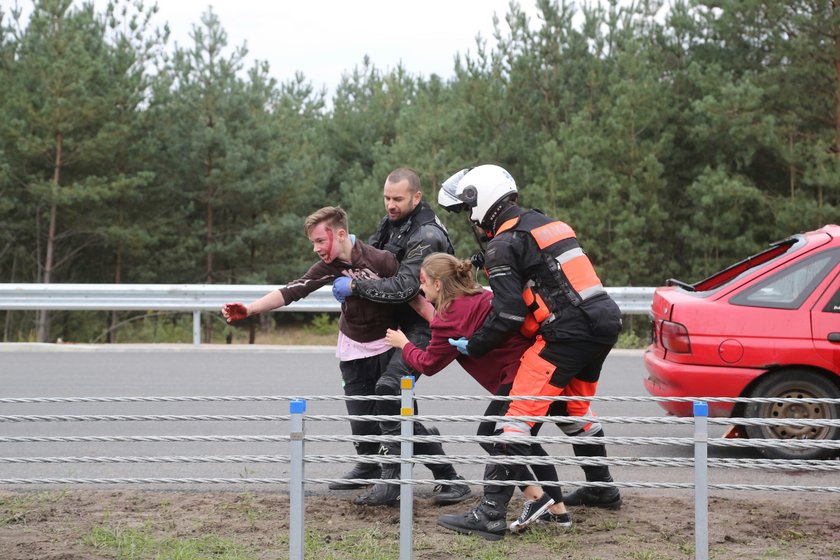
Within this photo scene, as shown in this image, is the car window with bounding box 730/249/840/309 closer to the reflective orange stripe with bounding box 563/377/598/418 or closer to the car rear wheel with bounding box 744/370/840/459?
the car rear wheel with bounding box 744/370/840/459

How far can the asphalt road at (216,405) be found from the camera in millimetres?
7812

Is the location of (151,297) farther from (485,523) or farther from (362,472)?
(485,523)

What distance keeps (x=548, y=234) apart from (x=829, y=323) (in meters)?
2.90

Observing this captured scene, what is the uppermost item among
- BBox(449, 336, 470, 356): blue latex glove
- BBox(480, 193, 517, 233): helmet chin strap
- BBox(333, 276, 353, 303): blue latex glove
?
BBox(480, 193, 517, 233): helmet chin strap

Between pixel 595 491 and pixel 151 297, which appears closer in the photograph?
pixel 595 491

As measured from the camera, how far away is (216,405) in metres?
10.4

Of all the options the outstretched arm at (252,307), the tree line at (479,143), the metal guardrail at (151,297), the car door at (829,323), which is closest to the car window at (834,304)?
the car door at (829,323)

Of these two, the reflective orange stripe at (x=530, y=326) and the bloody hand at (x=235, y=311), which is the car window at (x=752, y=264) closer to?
the reflective orange stripe at (x=530, y=326)

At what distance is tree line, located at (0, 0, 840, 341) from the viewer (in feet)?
91.9

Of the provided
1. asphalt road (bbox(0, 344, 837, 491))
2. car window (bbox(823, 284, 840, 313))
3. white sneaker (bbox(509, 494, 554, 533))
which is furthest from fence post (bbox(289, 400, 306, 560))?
car window (bbox(823, 284, 840, 313))

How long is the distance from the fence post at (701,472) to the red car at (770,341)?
299 cm

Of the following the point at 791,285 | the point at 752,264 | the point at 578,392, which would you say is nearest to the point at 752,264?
the point at 752,264

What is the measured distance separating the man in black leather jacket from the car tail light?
7.04 ft

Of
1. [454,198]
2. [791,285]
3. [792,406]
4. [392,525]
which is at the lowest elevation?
[392,525]
